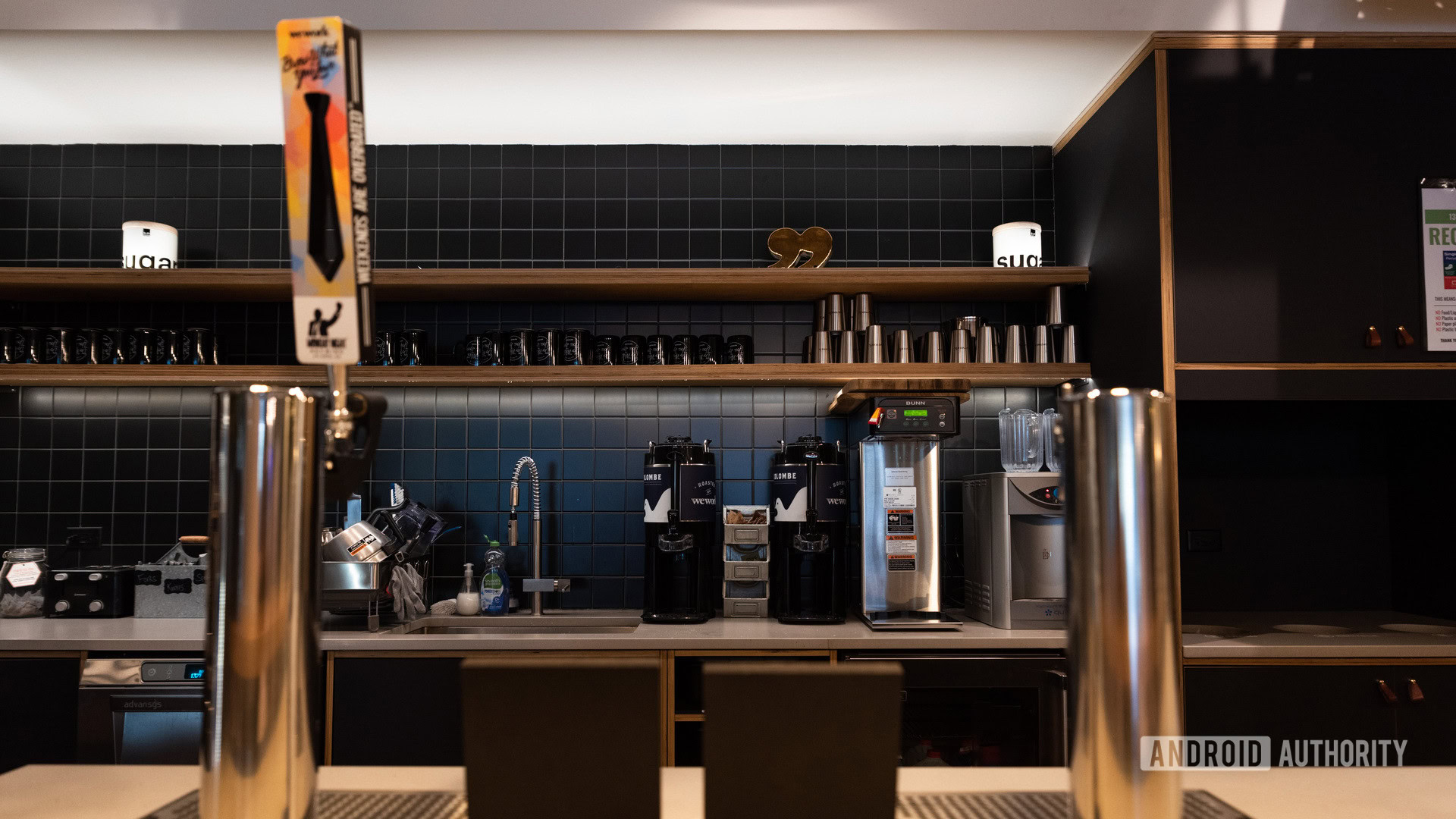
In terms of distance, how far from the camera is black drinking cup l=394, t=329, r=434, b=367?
3012 mm

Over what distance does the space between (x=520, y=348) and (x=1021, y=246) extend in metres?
1.68

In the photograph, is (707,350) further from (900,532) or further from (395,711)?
(395,711)

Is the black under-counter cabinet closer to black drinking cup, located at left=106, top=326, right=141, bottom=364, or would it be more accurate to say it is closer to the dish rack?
the dish rack

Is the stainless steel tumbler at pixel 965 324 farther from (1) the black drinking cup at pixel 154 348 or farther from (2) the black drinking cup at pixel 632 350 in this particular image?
(1) the black drinking cup at pixel 154 348

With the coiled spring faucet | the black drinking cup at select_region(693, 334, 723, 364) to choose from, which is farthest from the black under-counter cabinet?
the coiled spring faucet

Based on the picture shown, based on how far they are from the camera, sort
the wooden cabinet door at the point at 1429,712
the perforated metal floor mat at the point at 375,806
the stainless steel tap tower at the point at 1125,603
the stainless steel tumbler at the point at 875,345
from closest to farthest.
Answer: the stainless steel tap tower at the point at 1125,603 < the perforated metal floor mat at the point at 375,806 < the wooden cabinet door at the point at 1429,712 < the stainless steel tumbler at the point at 875,345

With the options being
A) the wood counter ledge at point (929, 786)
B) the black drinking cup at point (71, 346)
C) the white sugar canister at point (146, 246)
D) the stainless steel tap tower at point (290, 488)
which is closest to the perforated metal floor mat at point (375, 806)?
the wood counter ledge at point (929, 786)

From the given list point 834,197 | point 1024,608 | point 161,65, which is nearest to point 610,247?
point 834,197

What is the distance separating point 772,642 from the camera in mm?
2578

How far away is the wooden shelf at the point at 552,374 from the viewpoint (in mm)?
2904

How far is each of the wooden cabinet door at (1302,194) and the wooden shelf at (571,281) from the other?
19.5 inches

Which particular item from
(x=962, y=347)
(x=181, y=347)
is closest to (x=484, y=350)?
(x=181, y=347)

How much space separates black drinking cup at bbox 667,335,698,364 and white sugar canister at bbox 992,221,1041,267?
1066mm

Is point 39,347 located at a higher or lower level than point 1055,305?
lower
